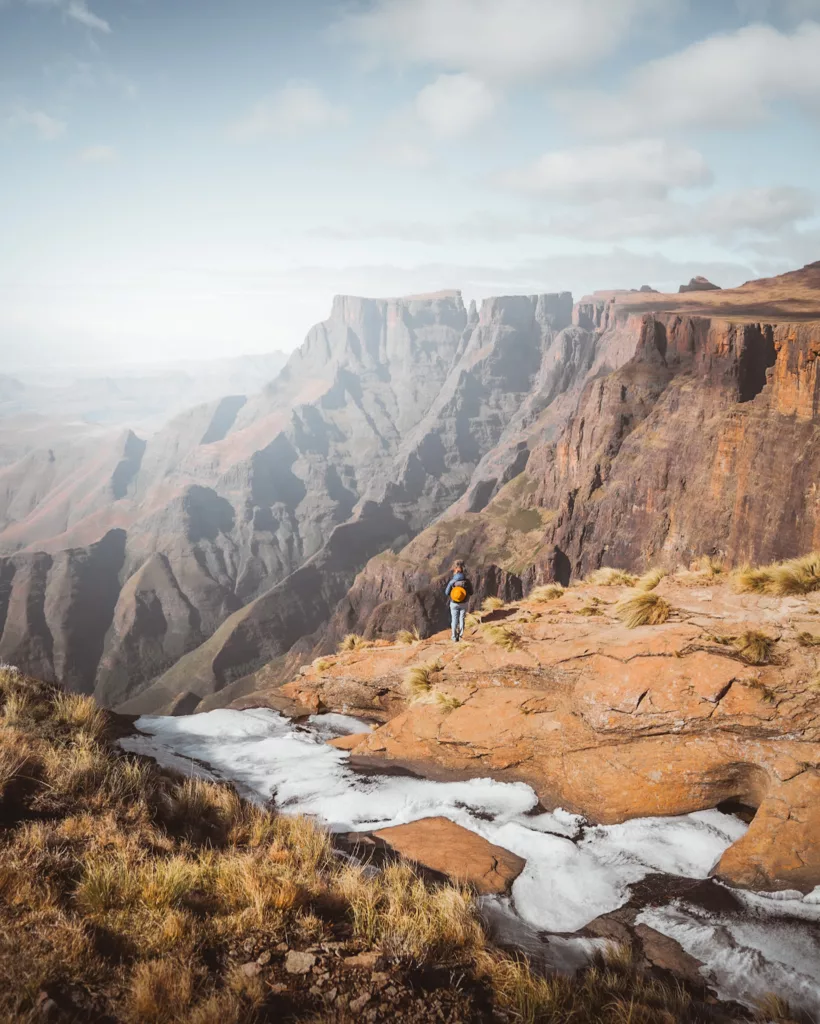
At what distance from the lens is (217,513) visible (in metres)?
158

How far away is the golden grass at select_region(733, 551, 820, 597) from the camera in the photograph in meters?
10.5

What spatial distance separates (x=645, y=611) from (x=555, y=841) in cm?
500

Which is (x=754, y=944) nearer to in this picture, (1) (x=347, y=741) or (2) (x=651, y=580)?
(2) (x=651, y=580)

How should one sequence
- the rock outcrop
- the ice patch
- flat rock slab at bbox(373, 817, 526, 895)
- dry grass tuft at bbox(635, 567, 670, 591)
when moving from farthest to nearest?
dry grass tuft at bbox(635, 567, 670, 591) < the rock outcrop < flat rock slab at bbox(373, 817, 526, 895) < the ice patch

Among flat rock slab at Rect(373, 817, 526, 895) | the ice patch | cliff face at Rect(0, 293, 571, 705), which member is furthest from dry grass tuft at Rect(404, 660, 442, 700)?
cliff face at Rect(0, 293, 571, 705)

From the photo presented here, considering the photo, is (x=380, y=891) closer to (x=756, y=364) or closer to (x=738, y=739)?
(x=738, y=739)

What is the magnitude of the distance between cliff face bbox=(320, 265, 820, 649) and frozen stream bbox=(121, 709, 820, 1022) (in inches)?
1647

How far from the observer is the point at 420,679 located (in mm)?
13336

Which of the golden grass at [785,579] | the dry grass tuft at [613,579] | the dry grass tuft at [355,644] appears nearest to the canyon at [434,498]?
the dry grass tuft at [613,579]

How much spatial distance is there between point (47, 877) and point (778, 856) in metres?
9.01

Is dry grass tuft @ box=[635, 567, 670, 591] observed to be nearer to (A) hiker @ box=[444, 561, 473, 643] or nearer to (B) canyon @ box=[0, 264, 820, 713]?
(A) hiker @ box=[444, 561, 473, 643]

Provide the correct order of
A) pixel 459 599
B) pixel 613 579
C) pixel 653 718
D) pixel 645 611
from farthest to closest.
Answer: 1. pixel 613 579
2. pixel 459 599
3. pixel 645 611
4. pixel 653 718

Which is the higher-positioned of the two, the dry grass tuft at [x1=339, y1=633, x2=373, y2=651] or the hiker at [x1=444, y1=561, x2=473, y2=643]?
the hiker at [x1=444, y1=561, x2=473, y2=643]

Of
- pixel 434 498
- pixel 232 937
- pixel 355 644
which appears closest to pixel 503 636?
pixel 355 644
